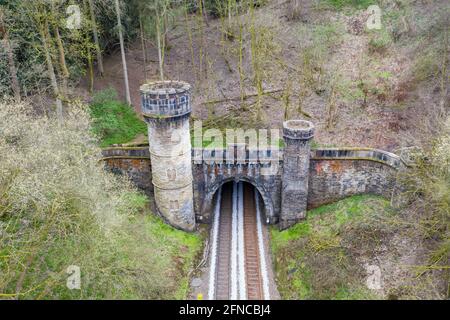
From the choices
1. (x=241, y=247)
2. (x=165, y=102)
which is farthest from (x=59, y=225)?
(x=241, y=247)

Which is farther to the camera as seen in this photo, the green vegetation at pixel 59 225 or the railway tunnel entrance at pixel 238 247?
the railway tunnel entrance at pixel 238 247

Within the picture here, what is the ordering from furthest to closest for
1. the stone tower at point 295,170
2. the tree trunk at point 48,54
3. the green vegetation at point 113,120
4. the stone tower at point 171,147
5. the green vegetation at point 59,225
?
1. the green vegetation at point 113,120
2. the stone tower at point 295,170
3. the tree trunk at point 48,54
4. the stone tower at point 171,147
5. the green vegetation at point 59,225

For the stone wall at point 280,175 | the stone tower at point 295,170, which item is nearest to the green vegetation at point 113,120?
the stone wall at point 280,175

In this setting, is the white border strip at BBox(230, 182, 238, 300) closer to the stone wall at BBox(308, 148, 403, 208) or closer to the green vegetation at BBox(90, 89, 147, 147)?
the stone wall at BBox(308, 148, 403, 208)

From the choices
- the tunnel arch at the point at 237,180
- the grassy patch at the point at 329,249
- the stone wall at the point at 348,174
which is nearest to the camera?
the grassy patch at the point at 329,249

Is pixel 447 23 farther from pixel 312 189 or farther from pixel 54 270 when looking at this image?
pixel 54 270

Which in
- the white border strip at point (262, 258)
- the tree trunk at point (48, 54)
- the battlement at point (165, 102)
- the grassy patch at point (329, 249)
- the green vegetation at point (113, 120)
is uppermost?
the tree trunk at point (48, 54)

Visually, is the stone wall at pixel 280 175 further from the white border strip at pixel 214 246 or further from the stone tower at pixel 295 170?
the white border strip at pixel 214 246
